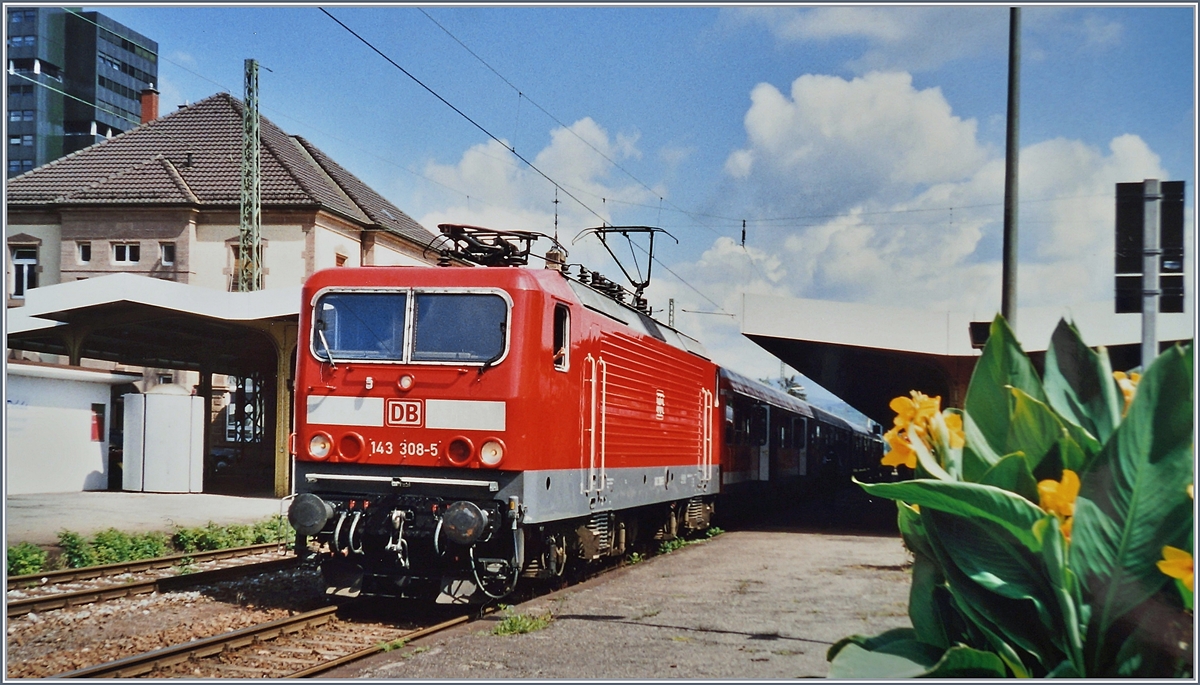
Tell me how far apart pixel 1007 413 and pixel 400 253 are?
22832mm

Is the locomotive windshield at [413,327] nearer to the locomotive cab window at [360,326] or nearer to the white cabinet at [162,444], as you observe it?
the locomotive cab window at [360,326]

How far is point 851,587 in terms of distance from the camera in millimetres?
10094

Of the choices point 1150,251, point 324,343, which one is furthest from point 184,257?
point 1150,251

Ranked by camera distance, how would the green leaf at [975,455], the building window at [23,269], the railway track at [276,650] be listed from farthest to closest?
the building window at [23,269], the railway track at [276,650], the green leaf at [975,455]

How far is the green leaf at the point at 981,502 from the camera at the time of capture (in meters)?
3.76

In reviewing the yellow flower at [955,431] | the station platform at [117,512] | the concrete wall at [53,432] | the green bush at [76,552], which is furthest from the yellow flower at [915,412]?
the concrete wall at [53,432]

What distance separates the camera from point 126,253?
1650 centimetres

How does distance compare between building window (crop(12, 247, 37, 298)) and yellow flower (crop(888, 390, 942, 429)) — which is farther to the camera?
building window (crop(12, 247, 37, 298))

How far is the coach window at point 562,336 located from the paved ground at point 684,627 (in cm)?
221

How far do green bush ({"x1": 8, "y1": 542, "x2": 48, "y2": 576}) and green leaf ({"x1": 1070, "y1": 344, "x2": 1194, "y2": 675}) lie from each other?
10.9 metres

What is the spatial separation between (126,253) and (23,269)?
5.81 m

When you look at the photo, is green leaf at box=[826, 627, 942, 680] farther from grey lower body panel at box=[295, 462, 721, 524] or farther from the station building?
the station building

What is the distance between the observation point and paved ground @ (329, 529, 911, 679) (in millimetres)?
6625

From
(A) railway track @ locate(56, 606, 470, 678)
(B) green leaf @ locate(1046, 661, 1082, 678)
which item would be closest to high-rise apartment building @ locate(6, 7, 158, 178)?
(A) railway track @ locate(56, 606, 470, 678)
